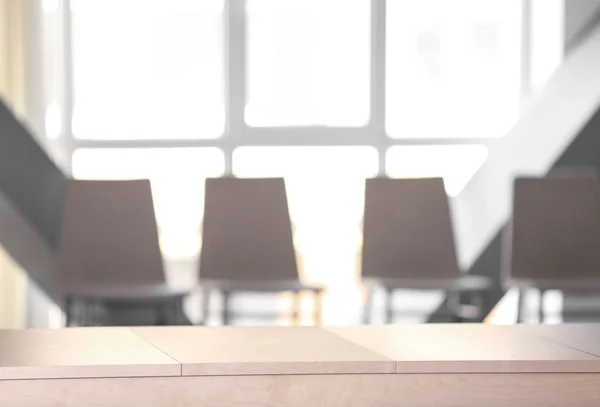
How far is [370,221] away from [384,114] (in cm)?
136

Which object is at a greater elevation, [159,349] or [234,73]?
[234,73]

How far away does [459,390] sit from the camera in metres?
Answer: 2.06

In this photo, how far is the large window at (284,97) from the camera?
598cm

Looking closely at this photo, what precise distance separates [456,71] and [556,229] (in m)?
1.70

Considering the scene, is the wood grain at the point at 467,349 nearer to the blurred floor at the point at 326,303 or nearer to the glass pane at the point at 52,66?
the blurred floor at the point at 326,303

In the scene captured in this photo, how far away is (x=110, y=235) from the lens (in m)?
4.66

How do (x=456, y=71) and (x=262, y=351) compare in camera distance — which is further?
(x=456, y=71)

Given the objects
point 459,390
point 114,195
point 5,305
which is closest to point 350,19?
point 114,195

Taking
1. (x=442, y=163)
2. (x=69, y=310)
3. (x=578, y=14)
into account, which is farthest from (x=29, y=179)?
(x=578, y=14)

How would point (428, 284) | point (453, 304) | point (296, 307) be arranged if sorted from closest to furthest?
point (428, 284) → point (453, 304) → point (296, 307)

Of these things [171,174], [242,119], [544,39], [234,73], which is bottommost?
[171,174]

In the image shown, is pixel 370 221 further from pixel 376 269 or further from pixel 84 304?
pixel 84 304

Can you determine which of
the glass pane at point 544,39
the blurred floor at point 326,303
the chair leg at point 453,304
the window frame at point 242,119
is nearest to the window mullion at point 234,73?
the window frame at point 242,119

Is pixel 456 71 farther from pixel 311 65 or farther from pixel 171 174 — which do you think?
pixel 171 174
